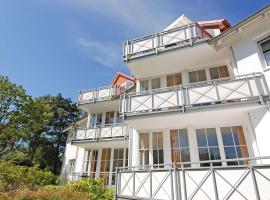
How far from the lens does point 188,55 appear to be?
38.2 feet

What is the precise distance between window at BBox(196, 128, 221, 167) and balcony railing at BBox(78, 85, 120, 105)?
10.4 meters

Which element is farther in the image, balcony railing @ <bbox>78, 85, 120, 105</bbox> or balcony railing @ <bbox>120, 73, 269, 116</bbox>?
balcony railing @ <bbox>78, 85, 120, 105</bbox>

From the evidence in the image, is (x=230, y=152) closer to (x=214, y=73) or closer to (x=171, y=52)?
(x=214, y=73)

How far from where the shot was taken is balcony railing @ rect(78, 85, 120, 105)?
19188mm

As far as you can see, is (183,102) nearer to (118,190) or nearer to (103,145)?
(118,190)

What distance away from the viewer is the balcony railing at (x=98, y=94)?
63.0 feet

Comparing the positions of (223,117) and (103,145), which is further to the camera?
(103,145)

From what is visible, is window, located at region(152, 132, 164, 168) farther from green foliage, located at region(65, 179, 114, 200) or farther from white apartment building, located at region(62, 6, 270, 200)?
green foliage, located at region(65, 179, 114, 200)

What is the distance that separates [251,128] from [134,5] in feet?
27.8

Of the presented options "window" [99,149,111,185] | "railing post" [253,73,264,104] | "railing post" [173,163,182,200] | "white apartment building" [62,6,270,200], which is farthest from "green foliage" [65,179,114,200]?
"railing post" [253,73,264,104]

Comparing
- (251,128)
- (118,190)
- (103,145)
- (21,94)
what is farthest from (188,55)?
(21,94)

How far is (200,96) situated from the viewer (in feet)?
30.6

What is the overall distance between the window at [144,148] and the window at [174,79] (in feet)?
12.8

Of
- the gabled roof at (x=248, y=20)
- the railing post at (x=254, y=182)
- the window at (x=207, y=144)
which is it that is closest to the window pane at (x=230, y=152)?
the window at (x=207, y=144)
